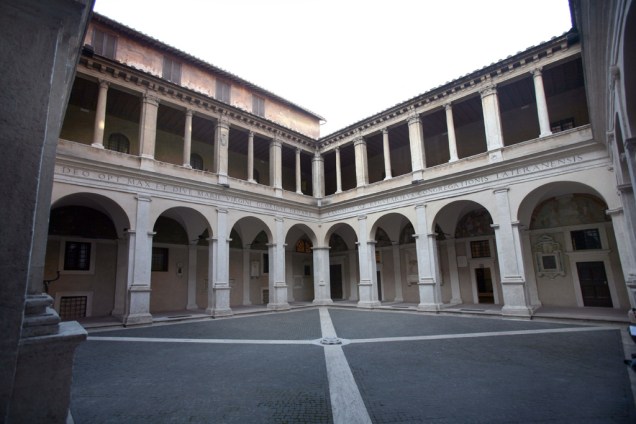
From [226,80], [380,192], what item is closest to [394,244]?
[380,192]

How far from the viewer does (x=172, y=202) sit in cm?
1477

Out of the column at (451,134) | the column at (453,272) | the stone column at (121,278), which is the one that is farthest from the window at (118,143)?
the column at (453,272)

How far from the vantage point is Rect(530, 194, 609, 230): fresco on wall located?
571 inches

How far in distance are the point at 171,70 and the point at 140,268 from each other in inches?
430

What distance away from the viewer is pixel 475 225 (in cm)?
1788

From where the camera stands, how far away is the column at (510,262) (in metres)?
13.0

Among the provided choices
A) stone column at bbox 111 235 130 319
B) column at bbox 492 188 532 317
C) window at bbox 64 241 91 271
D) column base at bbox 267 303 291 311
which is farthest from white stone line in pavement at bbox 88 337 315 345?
column at bbox 492 188 532 317

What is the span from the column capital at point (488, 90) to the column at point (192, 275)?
1555 centimetres

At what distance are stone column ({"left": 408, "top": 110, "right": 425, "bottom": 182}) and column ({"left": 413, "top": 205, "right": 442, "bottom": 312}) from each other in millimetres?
1745

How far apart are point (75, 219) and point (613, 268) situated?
22805mm

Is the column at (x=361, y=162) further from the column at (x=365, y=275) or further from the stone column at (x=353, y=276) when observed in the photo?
the stone column at (x=353, y=276)

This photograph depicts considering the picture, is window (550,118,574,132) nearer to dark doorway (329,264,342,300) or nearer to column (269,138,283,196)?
column (269,138,283,196)

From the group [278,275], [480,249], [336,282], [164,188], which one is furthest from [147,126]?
[480,249]

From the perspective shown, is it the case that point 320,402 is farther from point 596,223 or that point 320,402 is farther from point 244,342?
point 596,223
